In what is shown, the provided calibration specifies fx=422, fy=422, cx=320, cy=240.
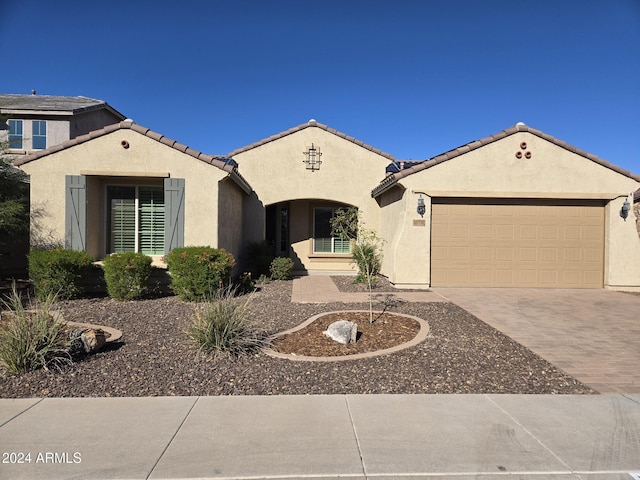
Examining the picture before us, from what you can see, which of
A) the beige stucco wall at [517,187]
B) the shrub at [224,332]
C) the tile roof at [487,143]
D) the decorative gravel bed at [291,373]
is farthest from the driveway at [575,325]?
the shrub at [224,332]

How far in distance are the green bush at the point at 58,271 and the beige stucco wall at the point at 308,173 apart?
236 inches

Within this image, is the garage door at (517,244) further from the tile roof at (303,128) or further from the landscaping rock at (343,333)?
the landscaping rock at (343,333)

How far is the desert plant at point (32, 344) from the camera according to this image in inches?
197

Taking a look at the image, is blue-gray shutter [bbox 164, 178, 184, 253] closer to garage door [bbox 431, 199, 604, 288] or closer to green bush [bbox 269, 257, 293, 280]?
green bush [bbox 269, 257, 293, 280]

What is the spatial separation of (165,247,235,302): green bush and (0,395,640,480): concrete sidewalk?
4.93 metres

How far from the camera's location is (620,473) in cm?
319

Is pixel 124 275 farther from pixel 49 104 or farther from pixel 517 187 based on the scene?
pixel 49 104

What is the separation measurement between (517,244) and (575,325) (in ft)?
15.3

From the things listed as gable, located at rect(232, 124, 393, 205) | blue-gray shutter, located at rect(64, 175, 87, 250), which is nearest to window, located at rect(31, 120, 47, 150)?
gable, located at rect(232, 124, 393, 205)

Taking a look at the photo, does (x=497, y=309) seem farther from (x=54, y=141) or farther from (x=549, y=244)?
(x=54, y=141)

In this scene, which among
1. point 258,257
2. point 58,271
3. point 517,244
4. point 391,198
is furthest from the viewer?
point 258,257

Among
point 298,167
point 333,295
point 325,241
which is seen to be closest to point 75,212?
point 333,295

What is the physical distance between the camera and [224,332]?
18.6 feet

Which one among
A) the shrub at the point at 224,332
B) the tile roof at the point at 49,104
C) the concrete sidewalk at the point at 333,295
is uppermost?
the tile roof at the point at 49,104
